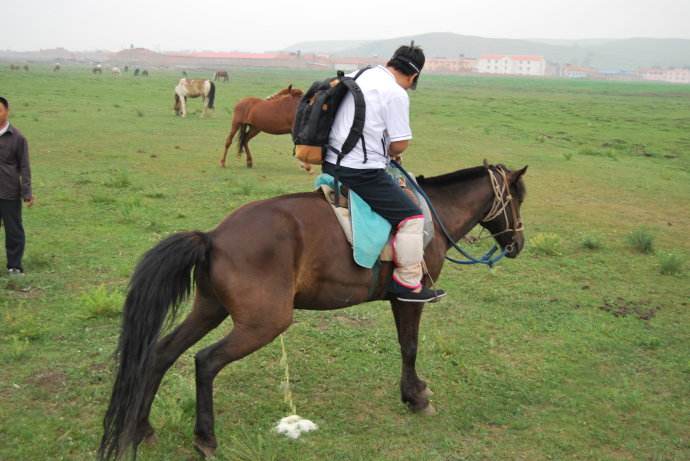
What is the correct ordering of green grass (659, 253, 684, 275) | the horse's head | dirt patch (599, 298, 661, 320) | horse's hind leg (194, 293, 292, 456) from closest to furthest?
horse's hind leg (194, 293, 292, 456) < the horse's head < dirt patch (599, 298, 661, 320) < green grass (659, 253, 684, 275)

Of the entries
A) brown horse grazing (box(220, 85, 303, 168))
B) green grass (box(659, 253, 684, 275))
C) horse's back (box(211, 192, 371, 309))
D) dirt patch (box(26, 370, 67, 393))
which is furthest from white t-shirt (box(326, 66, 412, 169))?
brown horse grazing (box(220, 85, 303, 168))

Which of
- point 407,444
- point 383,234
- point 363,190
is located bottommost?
point 407,444

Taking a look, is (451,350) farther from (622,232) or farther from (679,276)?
(622,232)

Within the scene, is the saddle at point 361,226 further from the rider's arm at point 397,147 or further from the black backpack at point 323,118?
the rider's arm at point 397,147

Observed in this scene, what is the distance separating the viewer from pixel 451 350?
563cm

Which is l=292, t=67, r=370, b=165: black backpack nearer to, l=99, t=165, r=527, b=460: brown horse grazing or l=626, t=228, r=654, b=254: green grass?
l=99, t=165, r=527, b=460: brown horse grazing

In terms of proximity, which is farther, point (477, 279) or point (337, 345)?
point (477, 279)

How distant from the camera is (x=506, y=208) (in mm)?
5086

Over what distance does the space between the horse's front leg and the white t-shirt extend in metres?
1.13

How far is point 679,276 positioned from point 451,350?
4.24 m

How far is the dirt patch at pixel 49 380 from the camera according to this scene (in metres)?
4.68

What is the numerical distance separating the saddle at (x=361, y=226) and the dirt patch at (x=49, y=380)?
248 cm

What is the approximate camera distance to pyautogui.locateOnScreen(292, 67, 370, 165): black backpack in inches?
156

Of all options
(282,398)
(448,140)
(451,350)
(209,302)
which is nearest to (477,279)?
(451,350)
